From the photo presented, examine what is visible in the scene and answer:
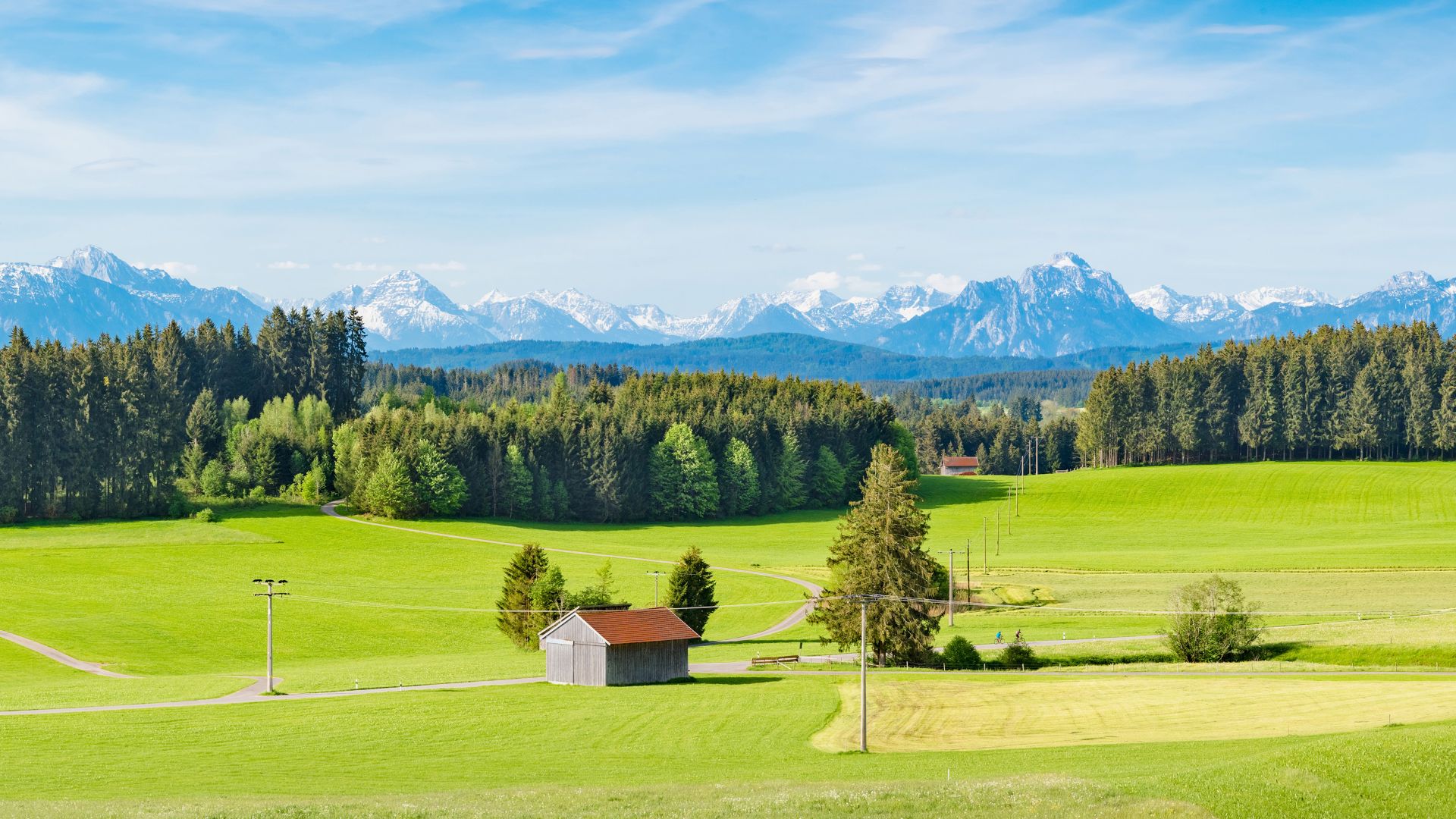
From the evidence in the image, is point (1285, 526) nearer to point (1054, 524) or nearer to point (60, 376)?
point (1054, 524)

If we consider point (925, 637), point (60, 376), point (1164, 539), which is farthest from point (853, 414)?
point (925, 637)

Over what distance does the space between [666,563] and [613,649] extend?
4810 centimetres

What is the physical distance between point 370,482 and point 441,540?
1728 centimetres

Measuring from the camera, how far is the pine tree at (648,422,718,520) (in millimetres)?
148125

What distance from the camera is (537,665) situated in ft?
216

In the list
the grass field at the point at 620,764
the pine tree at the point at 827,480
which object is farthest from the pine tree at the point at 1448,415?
the grass field at the point at 620,764

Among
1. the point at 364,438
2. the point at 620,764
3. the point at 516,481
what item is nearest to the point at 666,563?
the point at 516,481

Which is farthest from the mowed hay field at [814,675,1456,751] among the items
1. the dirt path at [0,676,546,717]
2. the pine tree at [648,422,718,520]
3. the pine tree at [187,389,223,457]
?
the pine tree at [187,389,223,457]

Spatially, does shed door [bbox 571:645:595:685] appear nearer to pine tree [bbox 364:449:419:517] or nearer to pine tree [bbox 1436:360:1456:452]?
pine tree [bbox 364:449:419:517]

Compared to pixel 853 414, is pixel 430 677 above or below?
below

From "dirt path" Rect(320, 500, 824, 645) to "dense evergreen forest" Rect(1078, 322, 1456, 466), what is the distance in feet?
332

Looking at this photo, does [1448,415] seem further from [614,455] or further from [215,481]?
[215,481]

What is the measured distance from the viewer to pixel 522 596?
74.9 meters

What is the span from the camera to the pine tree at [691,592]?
254 ft
